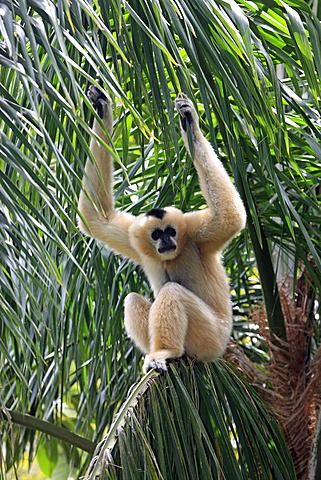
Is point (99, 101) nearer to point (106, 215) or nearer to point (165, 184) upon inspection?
point (165, 184)

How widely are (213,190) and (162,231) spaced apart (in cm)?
80

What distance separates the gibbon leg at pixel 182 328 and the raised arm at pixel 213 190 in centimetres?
40

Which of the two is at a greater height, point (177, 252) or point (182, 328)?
point (177, 252)

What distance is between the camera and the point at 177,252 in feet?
16.4

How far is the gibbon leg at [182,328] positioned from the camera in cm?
441

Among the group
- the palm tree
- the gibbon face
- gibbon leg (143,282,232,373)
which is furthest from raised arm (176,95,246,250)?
gibbon leg (143,282,232,373)

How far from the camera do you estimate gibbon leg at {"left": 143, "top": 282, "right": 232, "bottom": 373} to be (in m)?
4.41

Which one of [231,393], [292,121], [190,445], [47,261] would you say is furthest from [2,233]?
[292,121]

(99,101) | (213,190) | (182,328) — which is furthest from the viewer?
(182,328)

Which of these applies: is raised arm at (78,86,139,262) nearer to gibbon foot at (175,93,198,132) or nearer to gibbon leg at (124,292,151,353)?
gibbon leg at (124,292,151,353)

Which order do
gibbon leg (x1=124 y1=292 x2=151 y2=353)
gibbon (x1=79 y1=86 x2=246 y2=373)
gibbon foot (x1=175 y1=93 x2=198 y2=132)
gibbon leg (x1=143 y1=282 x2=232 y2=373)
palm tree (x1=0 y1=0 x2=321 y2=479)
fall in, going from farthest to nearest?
gibbon leg (x1=124 y1=292 x2=151 y2=353), gibbon leg (x1=143 y1=282 x2=232 y2=373), gibbon (x1=79 y1=86 x2=246 y2=373), gibbon foot (x1=175 y1=93 x2=198 y2=132), palm tree (x1=0 y1=0 x2=321 y2=479)

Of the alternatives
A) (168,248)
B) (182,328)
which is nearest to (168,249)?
(168,248)

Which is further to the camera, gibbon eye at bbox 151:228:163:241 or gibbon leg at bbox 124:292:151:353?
gibbon eye at bbox 151:228:163:241

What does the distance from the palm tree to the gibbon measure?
15 centimetres
